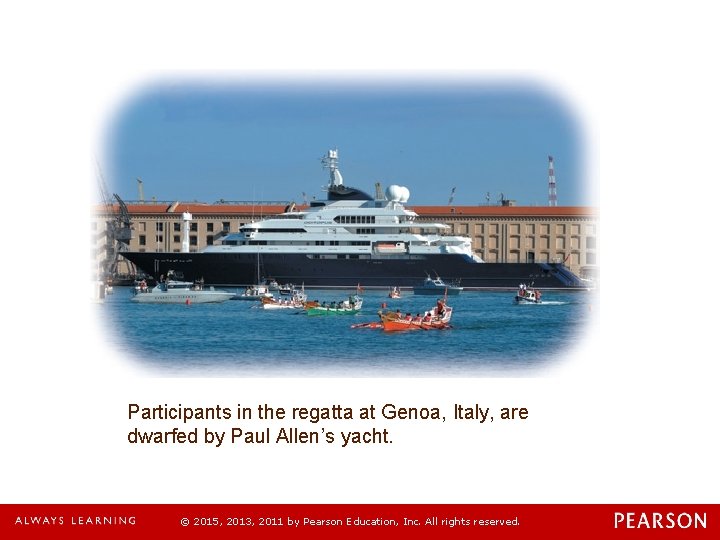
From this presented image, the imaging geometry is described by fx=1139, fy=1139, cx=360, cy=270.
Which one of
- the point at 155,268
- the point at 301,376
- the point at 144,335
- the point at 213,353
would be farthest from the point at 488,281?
the point at 301,376

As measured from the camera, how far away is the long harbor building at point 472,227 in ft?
226

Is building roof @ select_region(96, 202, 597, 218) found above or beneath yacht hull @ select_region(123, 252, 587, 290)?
above

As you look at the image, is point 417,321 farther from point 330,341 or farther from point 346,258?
point 346,258

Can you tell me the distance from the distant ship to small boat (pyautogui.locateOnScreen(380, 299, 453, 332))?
2707 centimetres

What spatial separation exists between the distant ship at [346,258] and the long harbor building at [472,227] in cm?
771

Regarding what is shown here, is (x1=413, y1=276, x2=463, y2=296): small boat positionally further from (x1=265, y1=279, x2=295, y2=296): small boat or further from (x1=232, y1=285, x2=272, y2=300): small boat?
(x1=232, y1=285, x2=272, y2=300): small boat

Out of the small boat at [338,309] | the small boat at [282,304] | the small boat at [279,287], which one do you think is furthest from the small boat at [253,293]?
the small boat at [338,309]

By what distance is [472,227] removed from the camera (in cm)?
7112

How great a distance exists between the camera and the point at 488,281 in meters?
58.4

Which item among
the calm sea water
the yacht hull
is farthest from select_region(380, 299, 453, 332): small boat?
the yacht hull

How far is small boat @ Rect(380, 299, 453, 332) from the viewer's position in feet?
98.8

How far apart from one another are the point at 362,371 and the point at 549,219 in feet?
166

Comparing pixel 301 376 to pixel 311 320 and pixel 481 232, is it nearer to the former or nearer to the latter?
pixel 311 320
